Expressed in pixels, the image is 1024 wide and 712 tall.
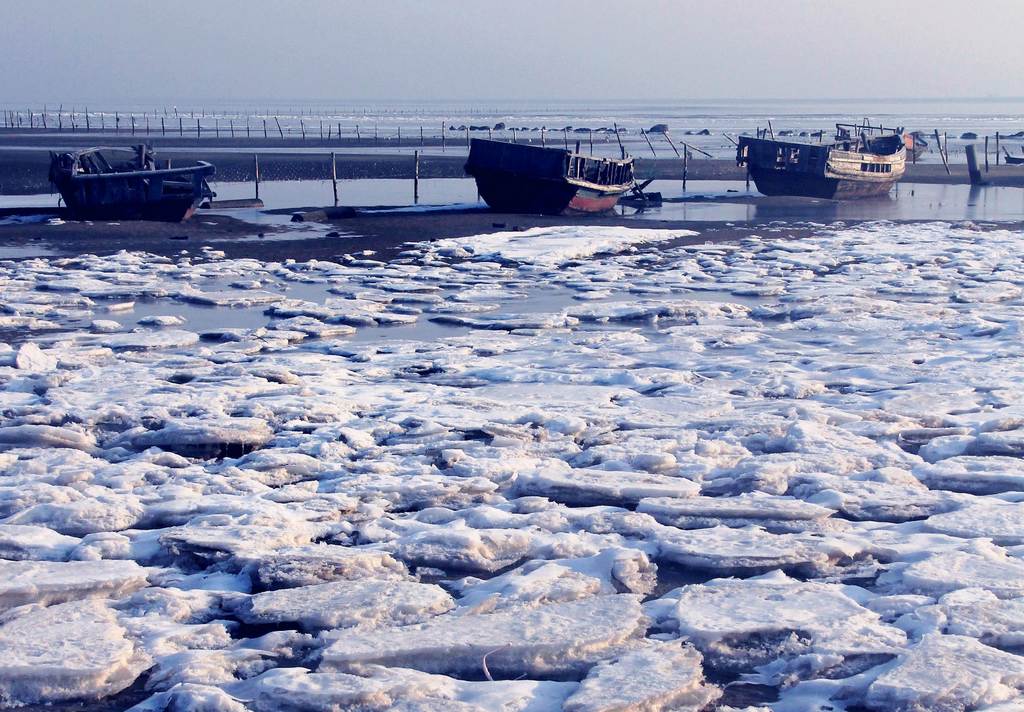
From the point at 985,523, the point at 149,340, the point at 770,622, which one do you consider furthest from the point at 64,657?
the point at 149,340

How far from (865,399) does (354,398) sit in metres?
3.58

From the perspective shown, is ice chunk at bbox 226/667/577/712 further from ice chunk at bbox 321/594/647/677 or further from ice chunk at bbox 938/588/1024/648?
ice chunk at bbox 938/588/1024/648

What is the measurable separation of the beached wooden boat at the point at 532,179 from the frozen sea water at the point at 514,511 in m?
14.7

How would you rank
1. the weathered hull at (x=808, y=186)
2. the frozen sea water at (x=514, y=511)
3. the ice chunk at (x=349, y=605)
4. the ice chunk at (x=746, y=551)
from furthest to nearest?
the weathered hull at (x=808, y=186) < the ice chunk at (x=746, y=551) < the ice chunk at (x=349, y=605) < the frozen sea water at (x=514, y=511)

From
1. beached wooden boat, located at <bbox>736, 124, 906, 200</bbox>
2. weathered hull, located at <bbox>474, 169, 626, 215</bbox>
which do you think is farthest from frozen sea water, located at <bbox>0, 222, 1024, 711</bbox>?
beached wooden boat, located at <bbox>736, 124, 906, 200</bbox>

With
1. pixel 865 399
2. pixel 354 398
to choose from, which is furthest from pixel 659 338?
pixel 354 398

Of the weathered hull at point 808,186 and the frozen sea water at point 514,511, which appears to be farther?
the weathered hull at point 808,186

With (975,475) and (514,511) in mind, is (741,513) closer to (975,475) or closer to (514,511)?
(514,511)

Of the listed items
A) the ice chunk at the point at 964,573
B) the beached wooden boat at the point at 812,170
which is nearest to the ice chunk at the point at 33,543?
the ice chunk at the point at 964,573

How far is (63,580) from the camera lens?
459cm

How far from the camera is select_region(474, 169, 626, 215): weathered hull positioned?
26.0 m

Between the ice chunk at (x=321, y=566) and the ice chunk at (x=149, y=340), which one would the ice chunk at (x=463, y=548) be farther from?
the ice chunk at (x=149, y=340)

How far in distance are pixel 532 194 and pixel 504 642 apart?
22665mm

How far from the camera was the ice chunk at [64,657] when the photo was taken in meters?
3.74
